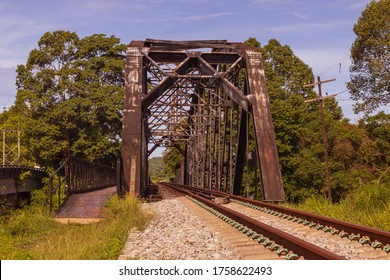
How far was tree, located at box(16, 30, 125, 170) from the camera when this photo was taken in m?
36.7

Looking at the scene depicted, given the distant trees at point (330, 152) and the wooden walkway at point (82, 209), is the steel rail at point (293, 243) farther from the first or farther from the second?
the distant trees at point (330, 152)

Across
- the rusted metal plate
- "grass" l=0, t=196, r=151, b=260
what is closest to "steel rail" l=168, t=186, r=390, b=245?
"grass" l=0, t=196, r=151, b=260

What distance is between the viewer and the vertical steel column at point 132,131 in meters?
15.0

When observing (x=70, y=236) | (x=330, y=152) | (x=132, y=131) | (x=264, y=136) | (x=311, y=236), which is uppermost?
(x=132, y=131)

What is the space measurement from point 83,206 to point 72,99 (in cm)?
2486

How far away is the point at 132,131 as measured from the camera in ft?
50.0

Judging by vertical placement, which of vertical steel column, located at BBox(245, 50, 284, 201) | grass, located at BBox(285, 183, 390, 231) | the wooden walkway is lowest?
the wooden walkway

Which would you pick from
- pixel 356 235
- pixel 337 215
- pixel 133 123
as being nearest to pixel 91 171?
pixel 133 123

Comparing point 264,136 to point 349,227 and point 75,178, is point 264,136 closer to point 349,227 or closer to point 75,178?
point 349,227

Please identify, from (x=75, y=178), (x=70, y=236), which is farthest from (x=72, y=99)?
(x=70, y=236)

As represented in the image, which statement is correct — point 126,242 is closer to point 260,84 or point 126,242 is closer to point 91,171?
point 260,84

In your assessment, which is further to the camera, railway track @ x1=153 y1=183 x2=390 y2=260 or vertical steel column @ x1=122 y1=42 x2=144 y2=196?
vertical steel column @ x1=122 y1=42 x2=144 y2=196

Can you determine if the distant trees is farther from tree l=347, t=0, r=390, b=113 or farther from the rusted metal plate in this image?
the rusted metal plate

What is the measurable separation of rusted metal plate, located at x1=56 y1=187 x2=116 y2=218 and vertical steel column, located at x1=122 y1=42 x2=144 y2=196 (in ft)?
4.04
